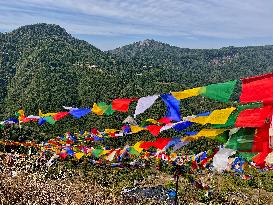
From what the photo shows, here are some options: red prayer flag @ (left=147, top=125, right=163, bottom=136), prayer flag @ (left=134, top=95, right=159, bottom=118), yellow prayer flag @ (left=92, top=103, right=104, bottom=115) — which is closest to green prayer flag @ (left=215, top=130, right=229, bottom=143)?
prayer flag @ (left=134, top=95, right=159, bottom=118)

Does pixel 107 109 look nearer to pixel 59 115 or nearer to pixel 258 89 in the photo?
pixel 59 115

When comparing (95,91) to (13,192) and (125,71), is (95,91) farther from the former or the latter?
(13,192)

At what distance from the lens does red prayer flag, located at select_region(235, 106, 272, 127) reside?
3012mm

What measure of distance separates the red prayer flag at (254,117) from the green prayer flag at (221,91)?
22 centimetres

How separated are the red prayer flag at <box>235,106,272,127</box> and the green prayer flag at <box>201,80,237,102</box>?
22 cm

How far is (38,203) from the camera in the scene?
14.9 feet

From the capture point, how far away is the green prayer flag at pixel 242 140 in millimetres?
3333

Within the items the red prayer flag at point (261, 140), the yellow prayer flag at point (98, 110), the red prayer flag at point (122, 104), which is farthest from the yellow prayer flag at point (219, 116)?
the yellow prayer flag at point (98, 110)

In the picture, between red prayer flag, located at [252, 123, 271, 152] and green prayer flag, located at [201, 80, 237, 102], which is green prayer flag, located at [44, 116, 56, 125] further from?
red prayer flag, located at [252, 123, 271, 152]

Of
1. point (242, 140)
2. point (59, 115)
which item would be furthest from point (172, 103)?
point (59, 115)

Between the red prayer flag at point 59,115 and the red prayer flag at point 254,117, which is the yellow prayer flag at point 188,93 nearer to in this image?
the red prayer flag at point 254,117

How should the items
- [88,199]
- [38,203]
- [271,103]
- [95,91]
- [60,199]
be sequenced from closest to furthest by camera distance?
1. [271,103]
2. [38,203]
3. [60,199]
4. [88,199]
5. [95,91]

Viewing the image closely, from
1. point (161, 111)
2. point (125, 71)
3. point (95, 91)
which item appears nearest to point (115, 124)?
point (161, 111)

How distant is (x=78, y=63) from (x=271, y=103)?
198383 millimetres
